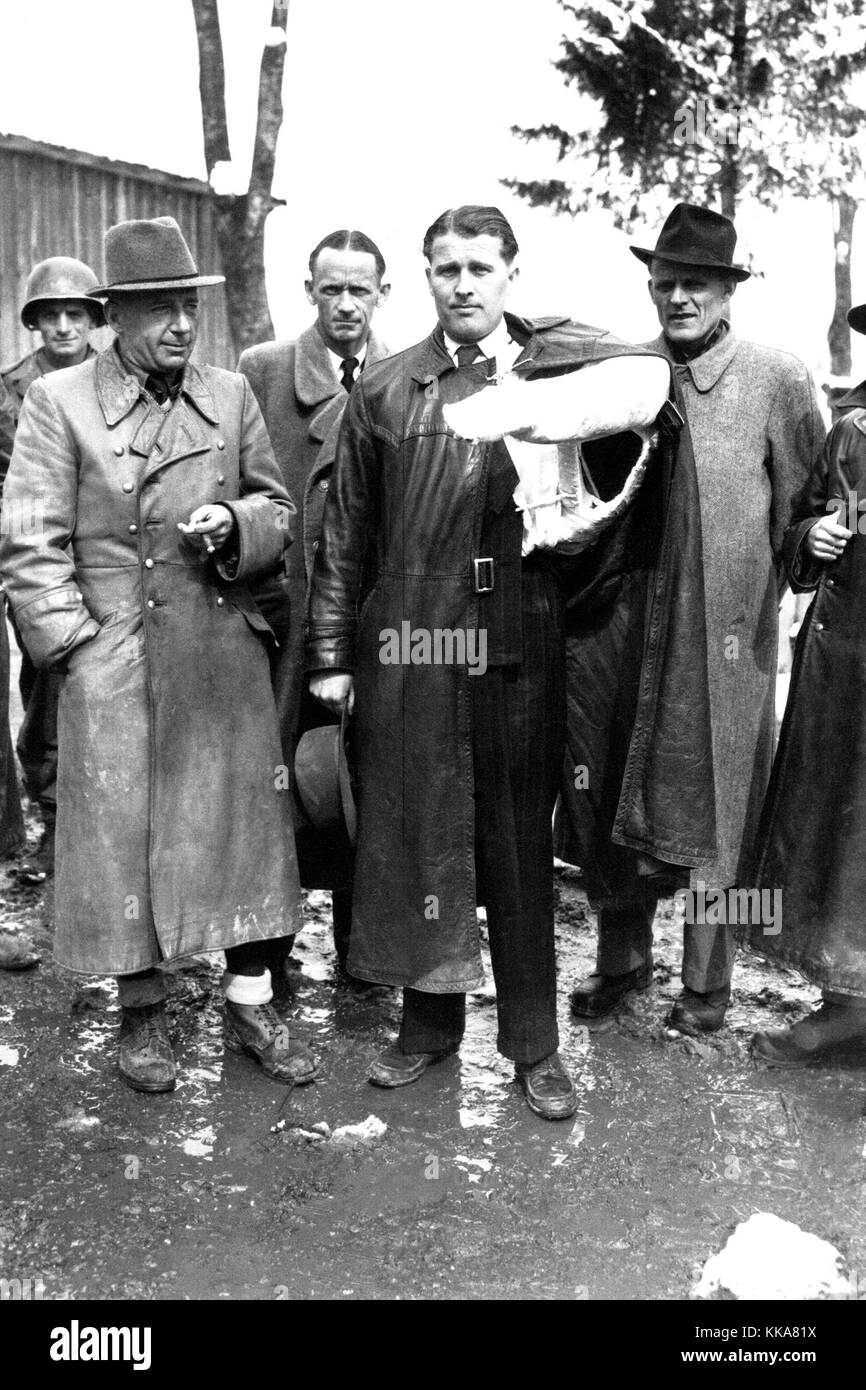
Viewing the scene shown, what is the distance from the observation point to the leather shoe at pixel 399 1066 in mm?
3879

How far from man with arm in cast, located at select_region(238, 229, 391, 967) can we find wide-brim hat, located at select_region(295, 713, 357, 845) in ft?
1.36

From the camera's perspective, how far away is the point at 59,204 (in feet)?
41.6

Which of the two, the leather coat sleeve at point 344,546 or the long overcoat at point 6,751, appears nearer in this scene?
the leather coat sleeve at point 344,546

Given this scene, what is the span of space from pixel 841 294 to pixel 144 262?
1190 centimetres

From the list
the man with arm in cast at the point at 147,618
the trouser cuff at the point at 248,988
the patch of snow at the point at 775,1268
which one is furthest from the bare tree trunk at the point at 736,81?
the patch of snow at the point at 775,1268

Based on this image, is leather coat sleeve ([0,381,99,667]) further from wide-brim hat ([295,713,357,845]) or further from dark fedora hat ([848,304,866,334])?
dark fedora hat ([848,304,866,334])

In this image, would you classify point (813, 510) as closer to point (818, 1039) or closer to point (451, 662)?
point (451, 662)

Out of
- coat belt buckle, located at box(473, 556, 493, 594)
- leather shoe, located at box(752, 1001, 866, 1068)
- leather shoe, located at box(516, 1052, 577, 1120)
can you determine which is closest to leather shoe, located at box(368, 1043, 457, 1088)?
leather shoe, located at box(516, 1052, 577, 1120)

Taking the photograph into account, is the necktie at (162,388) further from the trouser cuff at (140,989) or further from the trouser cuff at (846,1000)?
the trouser cuff at (846,1000)

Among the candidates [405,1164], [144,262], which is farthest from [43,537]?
[405,1164]

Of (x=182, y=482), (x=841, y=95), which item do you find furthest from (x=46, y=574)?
(x=841, y=95)

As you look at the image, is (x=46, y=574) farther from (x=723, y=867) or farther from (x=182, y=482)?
(x=723, y=867)

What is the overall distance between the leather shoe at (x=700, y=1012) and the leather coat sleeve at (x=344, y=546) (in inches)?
62.8
